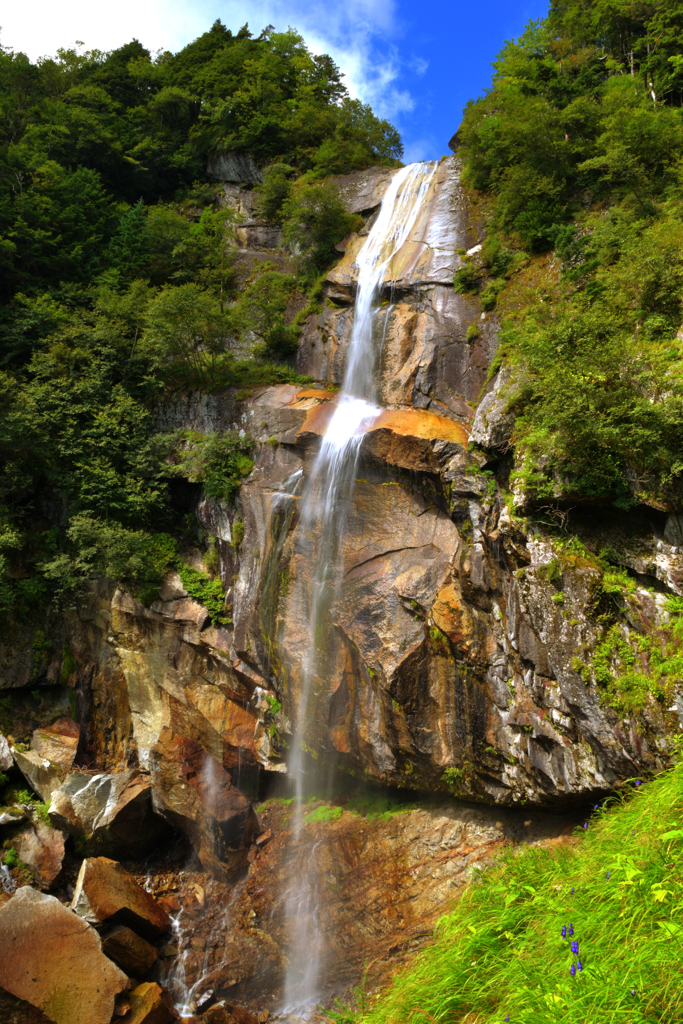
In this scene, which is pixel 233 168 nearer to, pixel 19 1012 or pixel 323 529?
pixel 323 529

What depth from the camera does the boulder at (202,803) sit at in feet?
36.1

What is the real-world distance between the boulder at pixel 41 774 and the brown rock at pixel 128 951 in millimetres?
3763

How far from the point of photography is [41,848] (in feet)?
37.6

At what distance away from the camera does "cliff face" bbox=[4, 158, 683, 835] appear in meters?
6.92

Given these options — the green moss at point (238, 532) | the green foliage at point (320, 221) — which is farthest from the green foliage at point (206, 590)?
the green foliage at point (320, 221)

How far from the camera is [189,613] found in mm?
12977

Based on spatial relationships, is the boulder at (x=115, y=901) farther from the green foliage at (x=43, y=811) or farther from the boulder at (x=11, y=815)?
the boulder at (x=11, y=815)

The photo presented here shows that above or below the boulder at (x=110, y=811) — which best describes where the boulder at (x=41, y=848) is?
below

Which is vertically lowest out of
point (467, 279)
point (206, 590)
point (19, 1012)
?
point (19, 1012)

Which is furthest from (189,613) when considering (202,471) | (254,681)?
(202,471)

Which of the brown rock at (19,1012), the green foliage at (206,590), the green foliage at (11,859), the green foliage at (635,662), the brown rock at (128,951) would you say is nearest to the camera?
the green foliage at (635,662)

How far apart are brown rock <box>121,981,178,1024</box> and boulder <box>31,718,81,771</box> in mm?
5255

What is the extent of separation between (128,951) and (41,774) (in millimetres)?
4569

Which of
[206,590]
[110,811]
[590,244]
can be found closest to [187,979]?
[110,811]
